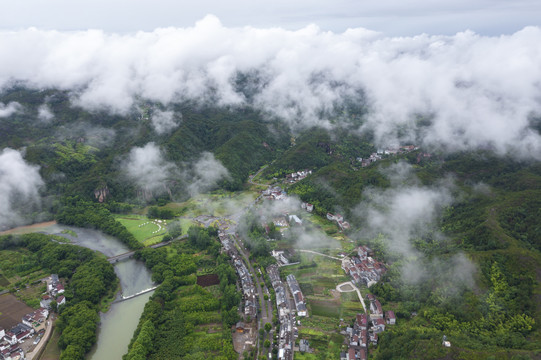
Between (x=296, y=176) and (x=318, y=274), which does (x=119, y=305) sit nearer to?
(x=318, y=274)

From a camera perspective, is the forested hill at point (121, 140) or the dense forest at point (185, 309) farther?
the forested hill at point (121, 140)

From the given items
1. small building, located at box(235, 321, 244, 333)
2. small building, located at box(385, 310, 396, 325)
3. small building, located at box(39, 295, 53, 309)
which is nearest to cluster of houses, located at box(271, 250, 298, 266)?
small building, located at box(235, 321, 244, 333)

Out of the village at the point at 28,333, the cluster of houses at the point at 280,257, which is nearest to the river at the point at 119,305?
the village at the point at 28,333

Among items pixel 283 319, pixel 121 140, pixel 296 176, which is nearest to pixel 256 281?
pixel 283 319

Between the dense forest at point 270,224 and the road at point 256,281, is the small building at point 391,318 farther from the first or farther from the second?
the road at point 256,281

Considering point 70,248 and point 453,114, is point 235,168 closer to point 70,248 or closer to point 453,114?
point 70,248

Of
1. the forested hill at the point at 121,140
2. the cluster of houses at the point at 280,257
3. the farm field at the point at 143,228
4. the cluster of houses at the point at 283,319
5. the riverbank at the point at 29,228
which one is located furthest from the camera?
the forested hill at the point at 121,140

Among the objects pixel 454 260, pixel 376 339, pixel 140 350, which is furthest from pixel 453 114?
pixel 140 350
